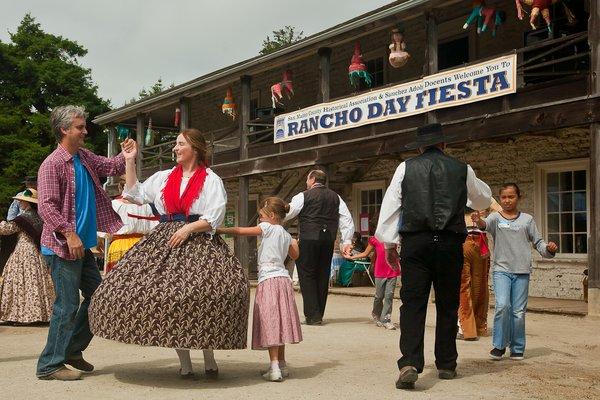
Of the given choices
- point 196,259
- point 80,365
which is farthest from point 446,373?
point 80,365

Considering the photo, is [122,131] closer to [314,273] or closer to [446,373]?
[314,273]

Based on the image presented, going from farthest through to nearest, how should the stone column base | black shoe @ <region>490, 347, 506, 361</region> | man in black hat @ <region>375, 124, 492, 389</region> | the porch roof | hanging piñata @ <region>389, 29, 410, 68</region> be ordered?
1. hanging piñata @ <region>389, 29, 410, 68</region>
2. the porch roof
3. the stone column base
4. black shoe @ <region>490, 347, 506, 361</region>
5. man in black hat @ <region>375, 124, 492, 389</region>

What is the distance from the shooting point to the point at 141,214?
8.10m

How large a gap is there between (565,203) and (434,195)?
8998mm

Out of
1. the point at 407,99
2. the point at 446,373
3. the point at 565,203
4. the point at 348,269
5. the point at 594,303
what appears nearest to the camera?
the point at 446,373

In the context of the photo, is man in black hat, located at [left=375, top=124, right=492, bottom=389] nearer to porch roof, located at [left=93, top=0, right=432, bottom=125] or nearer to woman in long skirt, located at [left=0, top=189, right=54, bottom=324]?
woman in long skirt, located at [left=0, top=189, right=54, bottom=324]

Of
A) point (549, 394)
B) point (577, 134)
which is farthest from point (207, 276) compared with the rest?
point (577, 134)

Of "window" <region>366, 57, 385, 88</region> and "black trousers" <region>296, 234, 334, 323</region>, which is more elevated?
"window" <region>366, 57, 385, 88</region>

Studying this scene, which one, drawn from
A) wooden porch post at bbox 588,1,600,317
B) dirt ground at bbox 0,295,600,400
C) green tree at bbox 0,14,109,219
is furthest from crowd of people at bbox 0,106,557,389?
green tree at bbox 0,14,109,219

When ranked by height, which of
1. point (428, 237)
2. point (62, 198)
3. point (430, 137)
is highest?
point (430, 137)

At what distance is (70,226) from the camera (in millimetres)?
5262

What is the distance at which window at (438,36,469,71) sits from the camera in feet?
51.6

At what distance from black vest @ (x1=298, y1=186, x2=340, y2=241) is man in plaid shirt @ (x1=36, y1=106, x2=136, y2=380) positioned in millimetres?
3981

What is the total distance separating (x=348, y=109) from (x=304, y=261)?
20.8 ft
